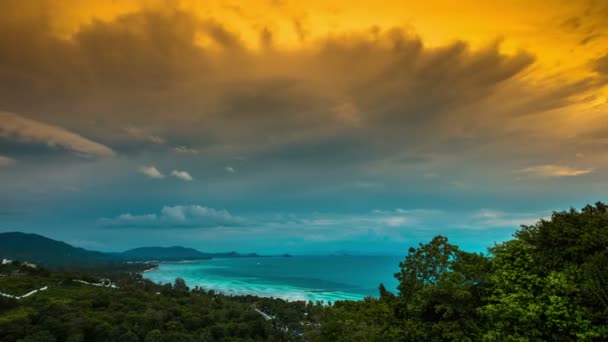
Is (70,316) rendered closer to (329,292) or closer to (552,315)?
(552,315)

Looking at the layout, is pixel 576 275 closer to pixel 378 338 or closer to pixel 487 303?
pixel 487 303

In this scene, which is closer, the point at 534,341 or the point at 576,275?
the point at 534,341

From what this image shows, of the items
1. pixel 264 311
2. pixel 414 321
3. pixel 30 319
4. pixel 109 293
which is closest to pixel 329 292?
pixel 264 311

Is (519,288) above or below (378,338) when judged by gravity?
above

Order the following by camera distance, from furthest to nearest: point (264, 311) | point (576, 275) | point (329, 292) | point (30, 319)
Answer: point (329, 292) < point (264, 311) < point (30, 319) < point (576, 275)

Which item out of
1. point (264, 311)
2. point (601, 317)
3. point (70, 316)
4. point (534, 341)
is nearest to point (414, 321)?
point (534, 341)

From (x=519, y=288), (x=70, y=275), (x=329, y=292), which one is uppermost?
(x=519, y=288)

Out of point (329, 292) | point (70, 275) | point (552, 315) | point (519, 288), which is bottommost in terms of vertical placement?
point (329, 292)

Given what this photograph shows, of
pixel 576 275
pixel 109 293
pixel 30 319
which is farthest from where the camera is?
pixel 109 293

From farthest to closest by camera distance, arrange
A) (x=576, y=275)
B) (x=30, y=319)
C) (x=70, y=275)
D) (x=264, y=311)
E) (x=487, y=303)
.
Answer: (x=70, y=275), (x=264, y=311), (x=30, y=319), (x=487, y=303), (x=576, y=275)
